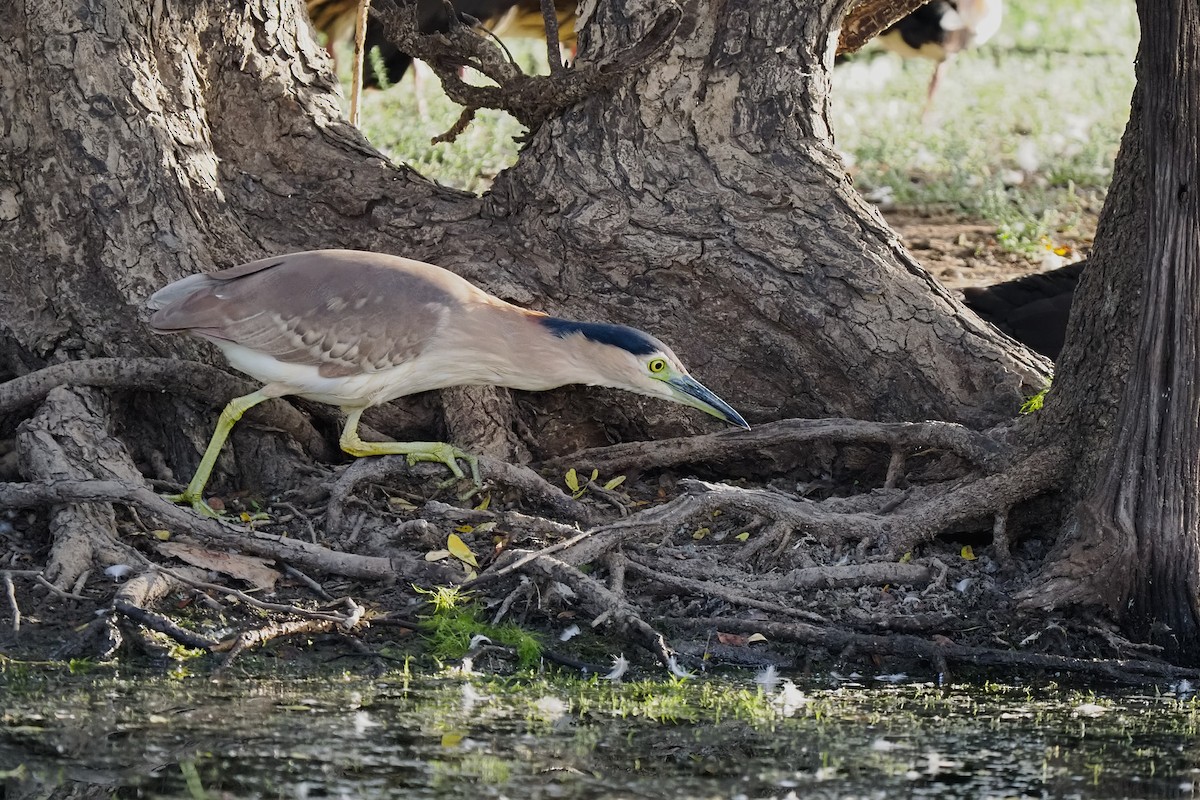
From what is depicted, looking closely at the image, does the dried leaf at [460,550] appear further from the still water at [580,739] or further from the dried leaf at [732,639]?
the dried leaf at [732,639]

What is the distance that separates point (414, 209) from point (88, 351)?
51.1 inches

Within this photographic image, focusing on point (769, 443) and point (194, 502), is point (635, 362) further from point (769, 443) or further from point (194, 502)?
point (194, 502)

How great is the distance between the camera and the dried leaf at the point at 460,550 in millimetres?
5332

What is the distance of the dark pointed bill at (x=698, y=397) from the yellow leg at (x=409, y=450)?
2.46ft

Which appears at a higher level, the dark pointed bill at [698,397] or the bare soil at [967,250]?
the bare soil at [967,250]

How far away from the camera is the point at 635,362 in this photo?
562 cm

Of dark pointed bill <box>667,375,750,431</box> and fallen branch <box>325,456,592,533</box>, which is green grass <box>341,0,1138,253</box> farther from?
dark pointed bill <box>667,375,750,431</box>

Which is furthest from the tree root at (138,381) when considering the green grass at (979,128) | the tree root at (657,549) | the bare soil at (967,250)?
the bare soil at (967,250)

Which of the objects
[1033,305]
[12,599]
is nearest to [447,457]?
[12,599]

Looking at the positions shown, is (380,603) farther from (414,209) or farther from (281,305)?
(414,209)

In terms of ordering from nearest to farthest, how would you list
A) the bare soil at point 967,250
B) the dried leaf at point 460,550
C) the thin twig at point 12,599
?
the thin twig at point 12,599 → the dried leaf at point 460,550 → the bare soil at point 967,250

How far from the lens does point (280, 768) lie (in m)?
3.76

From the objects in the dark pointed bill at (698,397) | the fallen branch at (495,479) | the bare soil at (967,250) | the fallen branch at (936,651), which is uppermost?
the bare soil at (967,250)

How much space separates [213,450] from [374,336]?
673 mm
